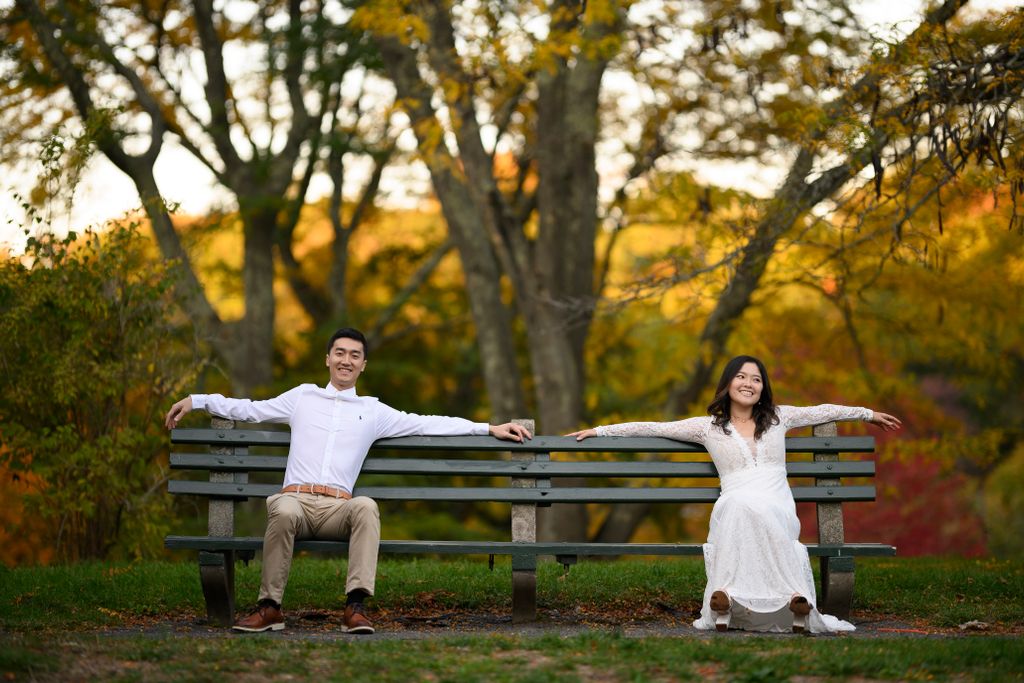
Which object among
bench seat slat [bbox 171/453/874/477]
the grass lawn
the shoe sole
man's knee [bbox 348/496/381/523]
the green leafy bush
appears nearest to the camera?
the grass lawn

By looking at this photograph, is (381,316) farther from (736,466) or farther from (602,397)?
(736,466)

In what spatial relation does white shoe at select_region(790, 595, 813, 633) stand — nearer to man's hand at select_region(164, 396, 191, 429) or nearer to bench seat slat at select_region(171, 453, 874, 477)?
bench seat slat at select_region(171, 453, 874, 477)

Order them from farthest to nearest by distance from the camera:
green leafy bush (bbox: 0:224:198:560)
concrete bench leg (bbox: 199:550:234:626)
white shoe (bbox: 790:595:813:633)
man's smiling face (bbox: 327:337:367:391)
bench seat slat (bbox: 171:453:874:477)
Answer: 1. green leafy bush (bbox: 0:224:198:560)
2. man's smiling face (bbox: 327:337:367:391)
3. bench seat slat (bbox: 171:453:874:477)
4. concrete bench leg (bbox: 199:550:234:626)
5. white shoe (bbox: 790:595:813:633)

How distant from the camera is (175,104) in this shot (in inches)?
675

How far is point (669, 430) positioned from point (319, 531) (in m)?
1.87

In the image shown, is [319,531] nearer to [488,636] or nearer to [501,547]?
[501,547]

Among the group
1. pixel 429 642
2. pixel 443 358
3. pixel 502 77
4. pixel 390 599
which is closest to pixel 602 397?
pixel 443 358

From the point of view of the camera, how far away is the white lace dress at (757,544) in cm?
571

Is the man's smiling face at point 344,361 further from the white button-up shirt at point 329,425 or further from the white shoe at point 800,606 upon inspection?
the white shoe at point 800,606

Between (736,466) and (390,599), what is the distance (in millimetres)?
2104

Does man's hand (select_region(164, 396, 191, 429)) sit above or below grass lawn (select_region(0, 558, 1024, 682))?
above

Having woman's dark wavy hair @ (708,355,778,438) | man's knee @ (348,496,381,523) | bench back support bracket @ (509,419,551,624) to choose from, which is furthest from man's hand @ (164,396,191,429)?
woman's dark wavy hair @ (708,355,778,438)

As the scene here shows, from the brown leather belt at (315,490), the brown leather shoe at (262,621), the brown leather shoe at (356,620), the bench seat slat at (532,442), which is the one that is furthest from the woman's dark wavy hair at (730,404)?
the brown leather shoe at (262,621)

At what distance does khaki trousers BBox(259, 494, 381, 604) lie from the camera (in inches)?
225
